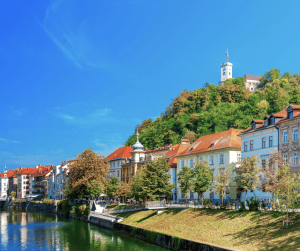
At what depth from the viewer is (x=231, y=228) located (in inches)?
1324

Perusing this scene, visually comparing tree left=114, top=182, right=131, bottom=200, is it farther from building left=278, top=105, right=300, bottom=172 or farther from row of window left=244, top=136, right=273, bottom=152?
building left=278, top=105, right=300, bottom=172

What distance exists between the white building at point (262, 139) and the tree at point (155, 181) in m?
12.2

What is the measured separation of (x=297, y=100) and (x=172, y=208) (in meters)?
77.6

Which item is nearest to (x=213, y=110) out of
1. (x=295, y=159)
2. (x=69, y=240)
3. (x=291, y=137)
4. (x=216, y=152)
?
(x=216, y=152)

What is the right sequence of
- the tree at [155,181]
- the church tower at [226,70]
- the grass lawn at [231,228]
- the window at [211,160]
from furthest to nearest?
the church tower at [226,70], the window at [211,160], the tree at [155,181], the grass lawn at [231,228]

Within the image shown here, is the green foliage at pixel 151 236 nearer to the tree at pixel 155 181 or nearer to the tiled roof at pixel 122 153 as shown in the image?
the tree at pixel 155 181

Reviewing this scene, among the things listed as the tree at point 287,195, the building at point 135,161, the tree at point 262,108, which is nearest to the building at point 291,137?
the tree at point 287,195

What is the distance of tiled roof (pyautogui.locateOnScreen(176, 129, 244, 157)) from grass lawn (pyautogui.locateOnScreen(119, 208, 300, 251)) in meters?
15.6

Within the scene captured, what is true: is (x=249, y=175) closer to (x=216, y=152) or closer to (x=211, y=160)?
(x=216, y=152)

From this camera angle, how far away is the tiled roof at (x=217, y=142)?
185 ft

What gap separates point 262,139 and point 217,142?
41.5 ft

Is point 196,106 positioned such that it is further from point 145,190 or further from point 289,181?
point 289,181

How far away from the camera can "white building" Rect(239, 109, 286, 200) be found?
45.6 metres

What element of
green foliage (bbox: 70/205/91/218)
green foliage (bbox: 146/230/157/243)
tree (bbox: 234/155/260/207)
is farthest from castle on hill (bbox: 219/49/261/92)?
green foliage (bbox: 146/230/157/243)
